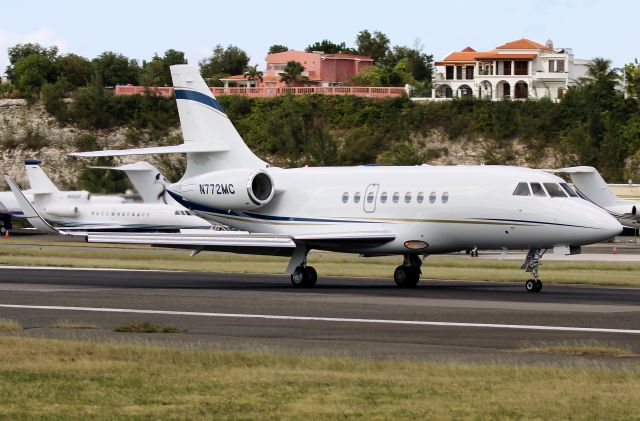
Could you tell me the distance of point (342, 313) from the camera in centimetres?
2519

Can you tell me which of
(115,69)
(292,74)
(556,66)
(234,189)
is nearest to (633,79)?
(556,66)

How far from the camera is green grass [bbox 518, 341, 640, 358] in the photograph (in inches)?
709

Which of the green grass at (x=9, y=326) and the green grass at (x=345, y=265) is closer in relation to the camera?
the green grass at (x=9, y=326)

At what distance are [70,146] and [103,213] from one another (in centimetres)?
4217

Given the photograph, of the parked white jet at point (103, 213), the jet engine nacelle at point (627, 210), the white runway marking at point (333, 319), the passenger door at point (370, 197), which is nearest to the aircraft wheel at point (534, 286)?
the passenger door at point (370, 197)

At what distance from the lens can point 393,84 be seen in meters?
141

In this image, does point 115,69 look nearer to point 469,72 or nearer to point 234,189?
point 469,72

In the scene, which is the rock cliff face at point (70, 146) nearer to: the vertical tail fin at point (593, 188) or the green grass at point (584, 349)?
the vertical tail fin at point (593, 188)

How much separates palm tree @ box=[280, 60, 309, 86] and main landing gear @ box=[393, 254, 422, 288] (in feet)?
347

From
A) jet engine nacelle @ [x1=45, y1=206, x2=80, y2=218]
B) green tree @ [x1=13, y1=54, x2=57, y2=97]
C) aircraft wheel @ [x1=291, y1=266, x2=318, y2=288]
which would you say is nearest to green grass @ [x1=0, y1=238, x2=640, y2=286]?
aircraft wheel @ [x1=291, y1=266, x2=318, y2=288]

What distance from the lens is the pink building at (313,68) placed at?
488ft

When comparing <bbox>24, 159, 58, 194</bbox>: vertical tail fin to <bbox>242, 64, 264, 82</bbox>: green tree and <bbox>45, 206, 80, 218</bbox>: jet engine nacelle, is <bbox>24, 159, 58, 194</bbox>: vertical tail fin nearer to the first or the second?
<bbox>45, 206, 80, 218</bbox>: jet engine nacelle

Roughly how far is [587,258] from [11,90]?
3493 inches

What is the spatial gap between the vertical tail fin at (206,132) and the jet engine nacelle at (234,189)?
91 cm
